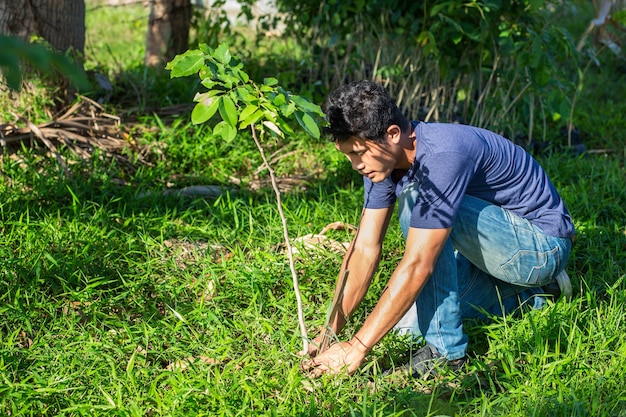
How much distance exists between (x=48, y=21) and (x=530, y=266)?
122 inches

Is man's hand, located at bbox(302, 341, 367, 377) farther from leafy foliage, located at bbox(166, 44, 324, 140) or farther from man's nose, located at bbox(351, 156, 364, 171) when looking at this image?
leafy foliage, located at bbox(166, 44, 324, 140)

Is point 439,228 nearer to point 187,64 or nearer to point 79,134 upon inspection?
point 187,64

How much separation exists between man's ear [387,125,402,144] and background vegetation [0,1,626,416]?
1.25 feet

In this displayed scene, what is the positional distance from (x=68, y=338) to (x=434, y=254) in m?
1.35

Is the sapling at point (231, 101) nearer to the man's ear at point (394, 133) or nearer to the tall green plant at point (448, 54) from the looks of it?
the man's ear at point (394, 133)

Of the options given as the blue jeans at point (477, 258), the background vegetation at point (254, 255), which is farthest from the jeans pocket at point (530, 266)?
the background vegetation at point (254, 255)

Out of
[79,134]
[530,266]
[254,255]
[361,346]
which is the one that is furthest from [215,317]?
[79,134]

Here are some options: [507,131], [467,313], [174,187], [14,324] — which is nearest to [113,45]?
[174,187]

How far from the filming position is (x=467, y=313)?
293cm

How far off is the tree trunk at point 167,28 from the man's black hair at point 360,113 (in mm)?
3211

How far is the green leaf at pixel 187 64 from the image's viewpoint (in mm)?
2070

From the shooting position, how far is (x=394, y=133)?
7.96 ft

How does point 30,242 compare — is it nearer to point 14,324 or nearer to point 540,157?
point 14,324

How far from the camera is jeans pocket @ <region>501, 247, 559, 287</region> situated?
2664 millimetres
